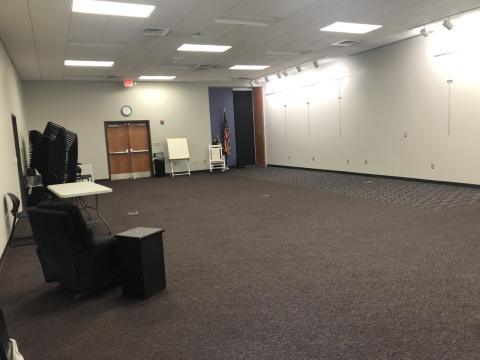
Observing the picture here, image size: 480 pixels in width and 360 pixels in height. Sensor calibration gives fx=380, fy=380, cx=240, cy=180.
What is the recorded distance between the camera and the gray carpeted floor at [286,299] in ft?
7.84

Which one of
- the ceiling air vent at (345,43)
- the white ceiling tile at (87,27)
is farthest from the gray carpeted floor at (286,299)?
the ceiling air vent at (345,43)

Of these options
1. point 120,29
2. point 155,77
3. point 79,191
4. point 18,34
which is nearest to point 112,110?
point 155,77

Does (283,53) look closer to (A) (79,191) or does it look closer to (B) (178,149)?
(B) (178,149)

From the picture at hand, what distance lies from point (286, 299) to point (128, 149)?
10958 millimetres

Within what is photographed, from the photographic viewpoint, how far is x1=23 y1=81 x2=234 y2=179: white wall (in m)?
11.7

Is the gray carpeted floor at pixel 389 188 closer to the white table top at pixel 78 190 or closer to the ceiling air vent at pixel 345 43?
the ceiling air vent at pixel 345 43

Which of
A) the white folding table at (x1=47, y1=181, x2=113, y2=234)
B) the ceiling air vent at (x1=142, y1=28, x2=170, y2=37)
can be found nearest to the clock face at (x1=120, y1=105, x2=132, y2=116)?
the ceiling air vent at (x1=142, y1=28, x2=170, y2=37)

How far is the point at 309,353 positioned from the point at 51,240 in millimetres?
2366

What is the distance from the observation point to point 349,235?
15.6 ft

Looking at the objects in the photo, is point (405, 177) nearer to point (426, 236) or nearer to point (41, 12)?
point (426, 236)

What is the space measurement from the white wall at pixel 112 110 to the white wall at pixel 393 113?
338cm

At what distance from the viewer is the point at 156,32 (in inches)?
269

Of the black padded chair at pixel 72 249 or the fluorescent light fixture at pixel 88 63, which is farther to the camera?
the fluorescent light fixture at pixel 88 63

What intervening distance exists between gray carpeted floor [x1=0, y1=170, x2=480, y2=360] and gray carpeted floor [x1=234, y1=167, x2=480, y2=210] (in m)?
0.87
